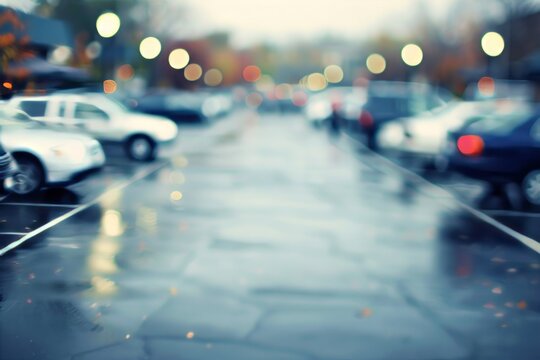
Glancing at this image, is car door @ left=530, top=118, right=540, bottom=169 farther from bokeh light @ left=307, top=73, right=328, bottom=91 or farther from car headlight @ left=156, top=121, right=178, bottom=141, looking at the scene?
bokeh light @ left=307, top=73, right=328, bottom=91

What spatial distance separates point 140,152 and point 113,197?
294 inches

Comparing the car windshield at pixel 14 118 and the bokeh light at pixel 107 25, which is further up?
the bokeh light at pixel 107 25

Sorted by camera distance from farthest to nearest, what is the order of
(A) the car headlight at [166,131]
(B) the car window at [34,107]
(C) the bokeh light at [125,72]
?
(C) the bokeh light at [125,72] → (A) the car headlight at [166,131] → (B) the car window at [34,107]

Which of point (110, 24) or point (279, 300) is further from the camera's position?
point (110, 24)

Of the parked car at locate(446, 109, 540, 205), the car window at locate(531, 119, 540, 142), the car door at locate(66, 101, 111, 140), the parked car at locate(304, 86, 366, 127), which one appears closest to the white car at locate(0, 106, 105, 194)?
the car door at locate(66, 101, 111, 140)

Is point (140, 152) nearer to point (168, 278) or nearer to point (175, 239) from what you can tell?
point (175, 239)

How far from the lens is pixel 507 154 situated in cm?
1441

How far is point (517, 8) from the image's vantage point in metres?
55.9

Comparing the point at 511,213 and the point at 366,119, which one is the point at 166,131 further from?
the point at 511,213

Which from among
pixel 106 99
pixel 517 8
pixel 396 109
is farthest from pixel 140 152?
pixel 517 8

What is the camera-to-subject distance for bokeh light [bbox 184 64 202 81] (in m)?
81.6

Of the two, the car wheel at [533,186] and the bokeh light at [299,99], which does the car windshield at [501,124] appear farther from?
the bokeh light at [299,99]

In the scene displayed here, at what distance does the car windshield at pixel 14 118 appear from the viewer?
13.9 m

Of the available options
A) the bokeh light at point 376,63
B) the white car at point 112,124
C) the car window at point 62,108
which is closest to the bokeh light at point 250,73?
the bokeh light at point 376,63
